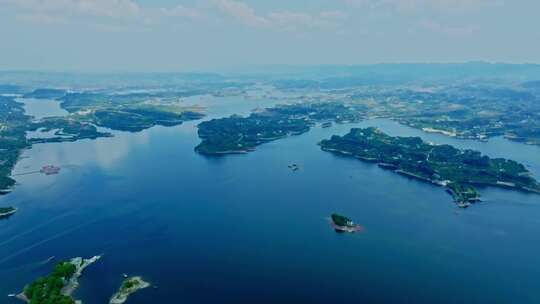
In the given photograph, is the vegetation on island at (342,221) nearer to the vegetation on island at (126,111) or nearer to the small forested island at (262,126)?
the small forested island at (262,126)

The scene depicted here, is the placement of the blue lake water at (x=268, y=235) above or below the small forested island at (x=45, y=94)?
below

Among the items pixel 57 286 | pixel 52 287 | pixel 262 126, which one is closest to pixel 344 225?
pixel 57 286

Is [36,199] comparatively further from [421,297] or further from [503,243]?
[503,243]

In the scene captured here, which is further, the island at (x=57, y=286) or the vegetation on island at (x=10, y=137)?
the vegetation on island at (x=10, y=137)

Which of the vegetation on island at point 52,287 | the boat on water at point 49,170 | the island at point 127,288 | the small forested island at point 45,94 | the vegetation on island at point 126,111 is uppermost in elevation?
the small forested island at point 45,94

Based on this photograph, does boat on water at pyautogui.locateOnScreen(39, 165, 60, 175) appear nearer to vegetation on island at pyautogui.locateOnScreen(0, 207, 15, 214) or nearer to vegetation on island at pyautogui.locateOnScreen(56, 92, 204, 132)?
vegetation on island at pyautogui.locateOnScreen(0, 207, 15, 214)

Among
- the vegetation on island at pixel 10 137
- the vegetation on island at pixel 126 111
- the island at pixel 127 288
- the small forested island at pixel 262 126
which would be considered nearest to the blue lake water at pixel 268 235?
the island at pixel 127 288

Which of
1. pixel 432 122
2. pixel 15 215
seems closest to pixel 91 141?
pixel 15 215

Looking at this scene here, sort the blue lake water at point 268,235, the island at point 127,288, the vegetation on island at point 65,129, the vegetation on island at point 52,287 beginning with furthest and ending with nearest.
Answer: the vegetation on island at point 65,129 → the blue lake water at point 268,235 → the island at point 127,288 → the vegetation on island at point 52,287
